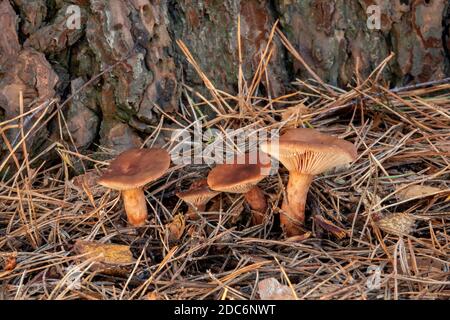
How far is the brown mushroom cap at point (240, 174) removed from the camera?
2.13 m

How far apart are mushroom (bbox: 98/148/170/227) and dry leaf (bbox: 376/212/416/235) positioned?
878 millimetres

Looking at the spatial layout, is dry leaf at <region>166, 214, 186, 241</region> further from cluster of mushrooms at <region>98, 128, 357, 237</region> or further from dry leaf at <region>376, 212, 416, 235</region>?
dry leaf at <region>376, 212, 416, 235</region>

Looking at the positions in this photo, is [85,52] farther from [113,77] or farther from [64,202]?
[64,202]

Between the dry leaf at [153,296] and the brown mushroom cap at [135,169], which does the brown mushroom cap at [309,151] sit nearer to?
the brown mushroom cap at [135,169]

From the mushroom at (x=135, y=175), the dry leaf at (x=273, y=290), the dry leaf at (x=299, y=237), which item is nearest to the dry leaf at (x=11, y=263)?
the mushroom at (x=135, y=175)

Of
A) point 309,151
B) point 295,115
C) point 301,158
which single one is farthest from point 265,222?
point 295,115

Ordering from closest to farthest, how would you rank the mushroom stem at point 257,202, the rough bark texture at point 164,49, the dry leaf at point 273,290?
the dry leaf at point 273,290 → the mushroom stem at point 257,202 → the rough bark texture at point 164,49

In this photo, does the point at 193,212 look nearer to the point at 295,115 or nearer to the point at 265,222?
the point at 265,222

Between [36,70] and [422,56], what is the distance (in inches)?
75.1

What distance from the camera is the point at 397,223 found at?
2.24 m

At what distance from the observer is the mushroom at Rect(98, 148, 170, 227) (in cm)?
212

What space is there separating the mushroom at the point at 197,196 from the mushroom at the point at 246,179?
0.07 metres
